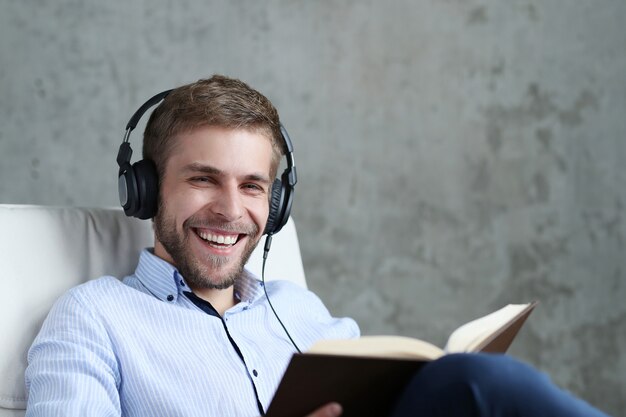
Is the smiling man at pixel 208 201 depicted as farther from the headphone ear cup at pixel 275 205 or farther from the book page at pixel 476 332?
the book page at pixel 476 332

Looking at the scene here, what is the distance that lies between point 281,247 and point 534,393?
100cm

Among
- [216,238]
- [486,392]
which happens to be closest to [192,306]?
[216,238]

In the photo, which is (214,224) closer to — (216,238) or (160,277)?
(216,238)

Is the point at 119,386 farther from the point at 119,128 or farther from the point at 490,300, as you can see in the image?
the point at 490,300

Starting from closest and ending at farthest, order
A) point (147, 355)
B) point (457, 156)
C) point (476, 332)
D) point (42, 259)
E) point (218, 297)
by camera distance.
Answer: point (476, 332), point (147, 355), point (42, 259), point (218, 297), point (457, 156)

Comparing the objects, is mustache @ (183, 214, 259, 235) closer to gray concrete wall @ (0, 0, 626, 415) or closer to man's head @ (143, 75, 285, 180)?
man's head @ (143, 75, 285, 180)

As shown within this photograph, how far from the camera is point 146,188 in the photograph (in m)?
1.41

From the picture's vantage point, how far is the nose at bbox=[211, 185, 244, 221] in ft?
4.63

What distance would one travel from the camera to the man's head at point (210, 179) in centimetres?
141

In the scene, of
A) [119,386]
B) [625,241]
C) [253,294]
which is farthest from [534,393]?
[625,241]

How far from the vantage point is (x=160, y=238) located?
4.73 feet

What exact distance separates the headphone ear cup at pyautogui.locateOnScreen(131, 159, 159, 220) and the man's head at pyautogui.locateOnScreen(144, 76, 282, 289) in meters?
0.01

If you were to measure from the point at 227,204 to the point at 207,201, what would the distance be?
0.04 meters

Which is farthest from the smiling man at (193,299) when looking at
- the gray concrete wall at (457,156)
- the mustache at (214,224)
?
the gray concrete wall at (457,156)
